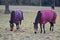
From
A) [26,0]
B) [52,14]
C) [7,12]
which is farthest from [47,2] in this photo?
[52,14]

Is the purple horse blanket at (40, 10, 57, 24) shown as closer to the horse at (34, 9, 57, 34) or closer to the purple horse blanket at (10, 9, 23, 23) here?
the horse at (34, 9, 57, 34)

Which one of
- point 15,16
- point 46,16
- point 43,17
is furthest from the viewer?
point 15,16

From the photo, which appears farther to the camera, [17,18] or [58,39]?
[17,18]

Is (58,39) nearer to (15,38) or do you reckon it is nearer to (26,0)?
(15,38)

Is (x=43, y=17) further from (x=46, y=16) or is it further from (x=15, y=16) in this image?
(x=15, y=16)

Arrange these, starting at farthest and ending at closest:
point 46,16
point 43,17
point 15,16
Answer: point 15,16, point 46,16, point 43,17

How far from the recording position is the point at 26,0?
38.3m

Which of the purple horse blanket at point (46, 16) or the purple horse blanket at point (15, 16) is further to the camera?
the purple horse blanket at point (15, 16)

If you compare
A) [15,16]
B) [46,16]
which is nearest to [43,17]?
[46,16]

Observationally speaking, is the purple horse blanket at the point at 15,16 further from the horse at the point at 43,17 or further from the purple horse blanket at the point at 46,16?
the purple horse blanket at the point at 46,16

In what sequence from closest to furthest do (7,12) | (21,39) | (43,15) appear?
(21,39) < (43,15) < (7,12)

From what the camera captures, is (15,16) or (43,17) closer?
(43,17)

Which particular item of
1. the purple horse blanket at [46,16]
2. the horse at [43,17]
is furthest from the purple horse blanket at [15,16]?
the purple horse blanket at [46,16]

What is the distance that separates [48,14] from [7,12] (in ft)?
47.7
